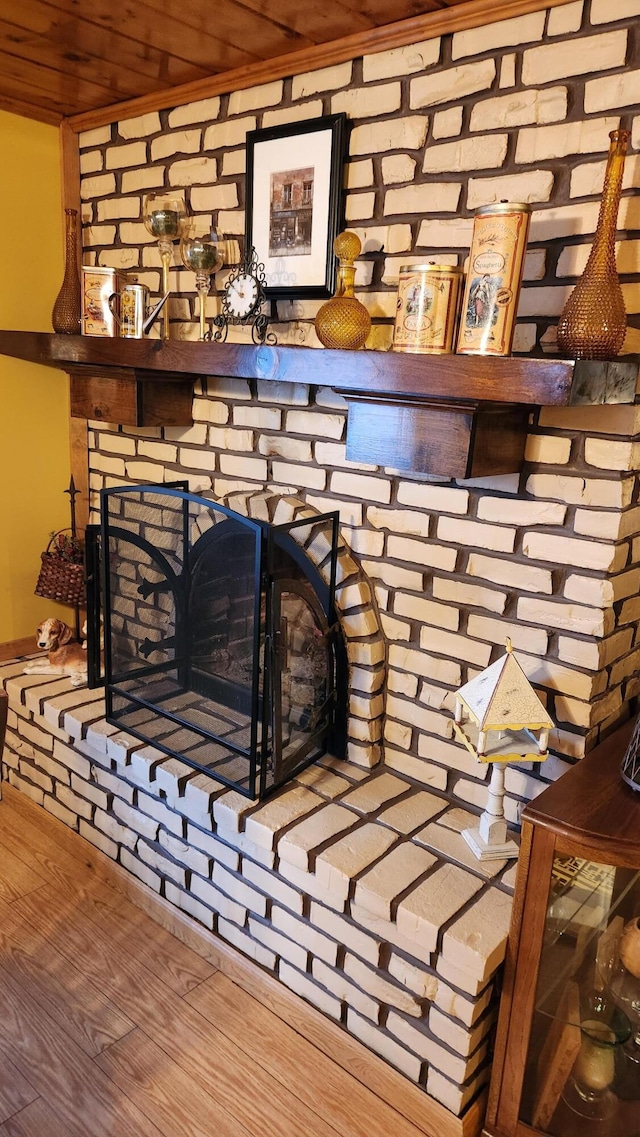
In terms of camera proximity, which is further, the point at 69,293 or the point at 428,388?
the point at 69,293

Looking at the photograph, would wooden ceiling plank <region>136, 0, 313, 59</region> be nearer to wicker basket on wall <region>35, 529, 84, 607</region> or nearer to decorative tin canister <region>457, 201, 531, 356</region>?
decorative tin canister <region>457, 201, 531, 356</region>

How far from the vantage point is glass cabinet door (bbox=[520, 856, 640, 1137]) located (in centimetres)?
136

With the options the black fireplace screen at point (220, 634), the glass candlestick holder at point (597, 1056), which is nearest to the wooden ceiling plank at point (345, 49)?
the black fireplace screen at point (220, 634)

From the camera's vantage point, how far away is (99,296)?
7.07 ft

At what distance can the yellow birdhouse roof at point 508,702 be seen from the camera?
1449 millimetres

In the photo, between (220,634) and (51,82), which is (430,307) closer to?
(220,634)

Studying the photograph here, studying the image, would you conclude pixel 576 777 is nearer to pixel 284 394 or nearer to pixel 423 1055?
pixel 423 1055

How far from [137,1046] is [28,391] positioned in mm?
1958

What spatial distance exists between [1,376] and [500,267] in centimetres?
177

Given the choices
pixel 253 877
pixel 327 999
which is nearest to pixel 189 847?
pixel 253 877

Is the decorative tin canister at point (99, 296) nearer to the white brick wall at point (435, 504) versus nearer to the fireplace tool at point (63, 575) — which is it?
A: the white brick wall at point (435, 504)

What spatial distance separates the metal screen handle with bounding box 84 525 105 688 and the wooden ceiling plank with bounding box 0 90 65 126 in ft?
4.29

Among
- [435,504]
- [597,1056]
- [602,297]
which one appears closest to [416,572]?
[435,504]

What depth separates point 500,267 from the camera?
4.40ft
